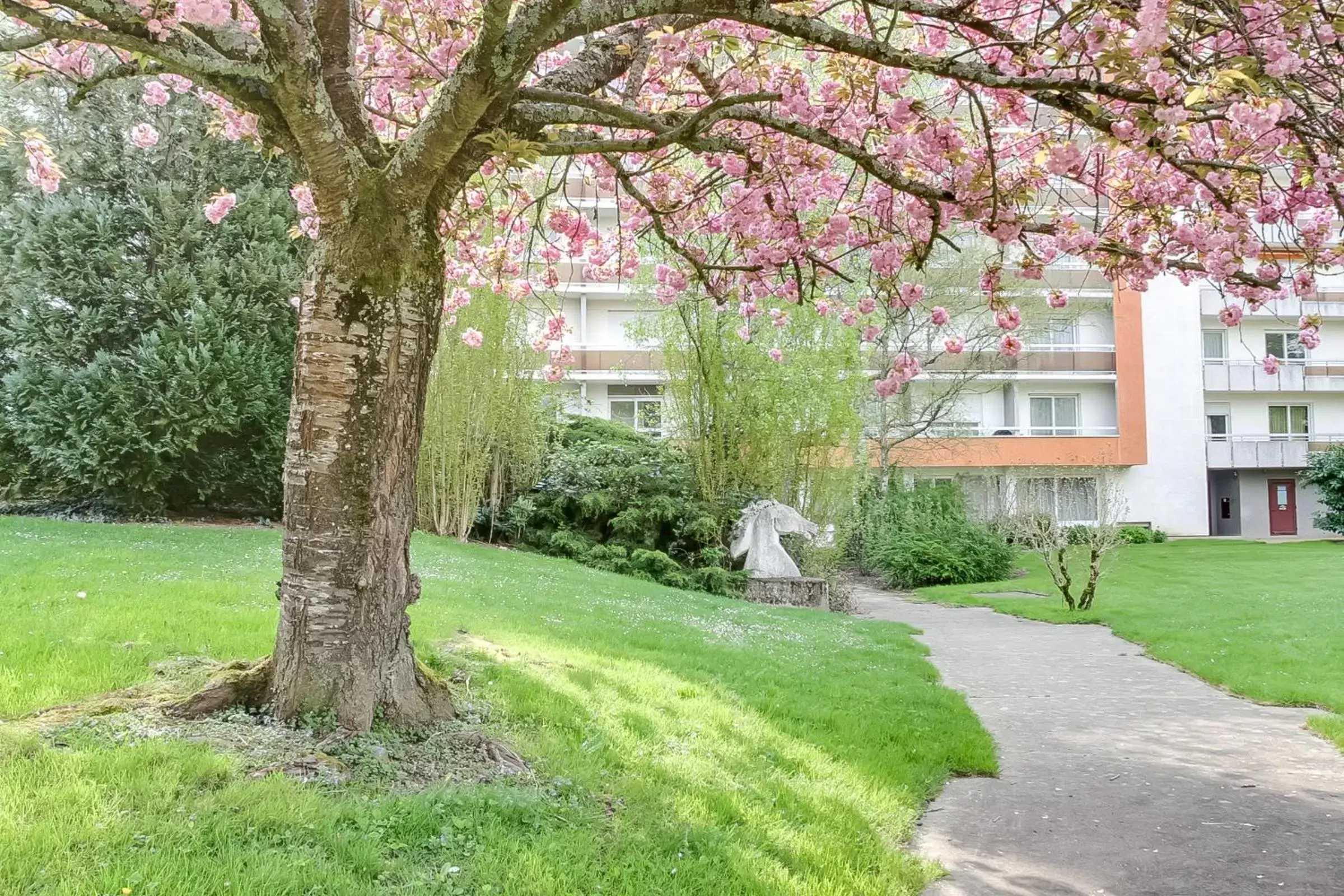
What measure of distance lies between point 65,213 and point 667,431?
11640 millimetres

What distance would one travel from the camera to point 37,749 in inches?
138

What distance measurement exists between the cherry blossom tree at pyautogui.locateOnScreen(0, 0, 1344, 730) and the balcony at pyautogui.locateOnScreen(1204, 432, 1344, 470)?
32879mm

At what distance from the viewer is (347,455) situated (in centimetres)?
409

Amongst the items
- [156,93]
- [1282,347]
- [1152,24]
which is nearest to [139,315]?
[156,93]

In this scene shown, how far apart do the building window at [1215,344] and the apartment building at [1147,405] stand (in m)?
0.06

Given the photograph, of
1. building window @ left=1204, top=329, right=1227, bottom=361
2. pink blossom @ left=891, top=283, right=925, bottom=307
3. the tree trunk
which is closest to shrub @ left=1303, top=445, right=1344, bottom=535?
building window @ left=1204, top=329, right=1227, bottom=361

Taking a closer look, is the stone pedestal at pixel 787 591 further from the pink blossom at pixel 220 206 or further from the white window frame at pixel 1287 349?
the white window frame at pixel 1287 349

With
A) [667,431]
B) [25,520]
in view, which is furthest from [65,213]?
[667,431]

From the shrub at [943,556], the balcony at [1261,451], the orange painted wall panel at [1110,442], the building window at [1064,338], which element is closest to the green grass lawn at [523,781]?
the shrub at [943,556]

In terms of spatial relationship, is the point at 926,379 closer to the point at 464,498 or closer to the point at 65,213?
the point at 464,498

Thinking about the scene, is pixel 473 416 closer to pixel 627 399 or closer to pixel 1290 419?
pixel 627 399

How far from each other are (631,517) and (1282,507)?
104 feet

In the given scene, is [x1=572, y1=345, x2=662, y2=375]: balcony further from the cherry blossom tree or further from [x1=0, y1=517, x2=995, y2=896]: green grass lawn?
the cherry blossom tree

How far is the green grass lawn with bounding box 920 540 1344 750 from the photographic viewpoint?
8812 millimetres
